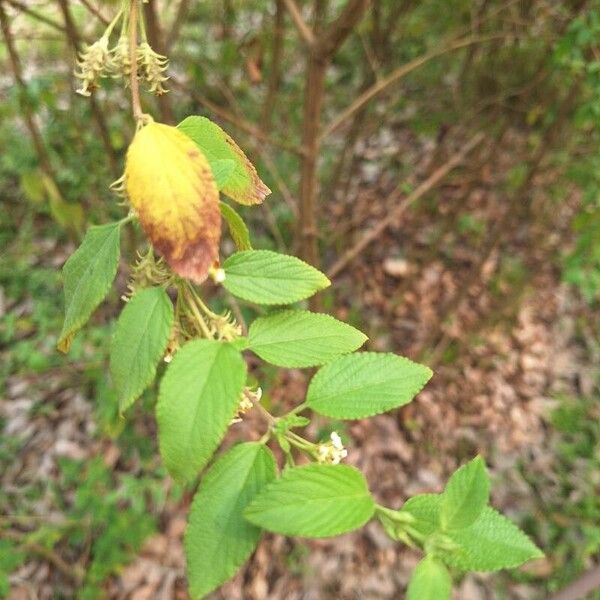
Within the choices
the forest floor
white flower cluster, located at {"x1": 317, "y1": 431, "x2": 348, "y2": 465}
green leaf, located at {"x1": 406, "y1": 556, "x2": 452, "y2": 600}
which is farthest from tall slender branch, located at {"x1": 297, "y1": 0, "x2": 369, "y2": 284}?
green leaf, located at {"x1": 406, "y1": 556, "x2": 452, "y2": 600}

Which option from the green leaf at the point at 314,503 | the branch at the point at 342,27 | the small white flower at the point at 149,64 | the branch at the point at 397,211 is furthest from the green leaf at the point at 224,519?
the branch at the point at 397,211

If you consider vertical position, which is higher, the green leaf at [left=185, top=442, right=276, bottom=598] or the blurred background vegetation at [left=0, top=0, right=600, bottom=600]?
the green leaf at [left=185, top=442, right=276, bottom=598]

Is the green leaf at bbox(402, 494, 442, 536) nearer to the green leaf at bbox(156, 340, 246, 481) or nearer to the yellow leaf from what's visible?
the green leaf at bbox(156, 340, 246, 481)

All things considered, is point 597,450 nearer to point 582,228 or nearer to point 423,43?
point 582,228

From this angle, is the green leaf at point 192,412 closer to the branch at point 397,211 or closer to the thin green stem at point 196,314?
the thin green stem at point 196,314

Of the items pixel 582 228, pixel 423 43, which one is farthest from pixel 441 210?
pixel 582 228

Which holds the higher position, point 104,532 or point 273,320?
point 273,320
